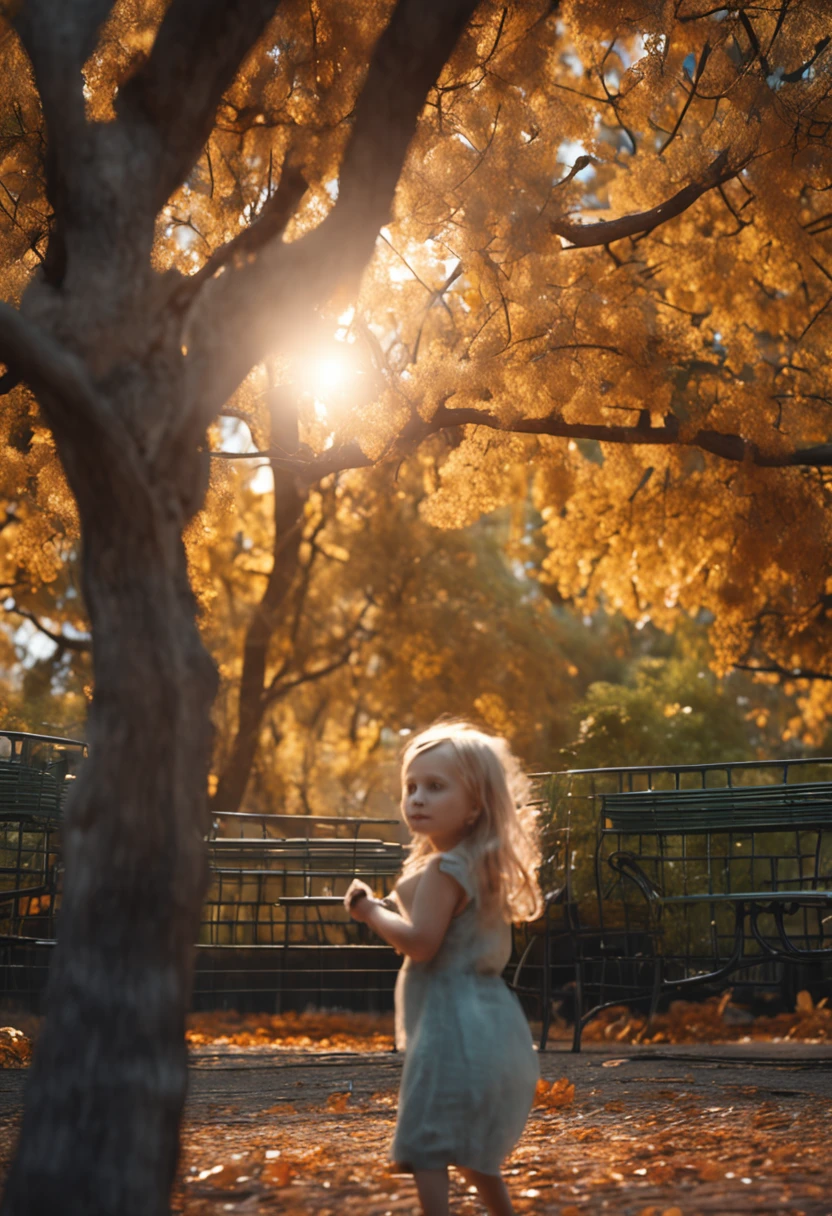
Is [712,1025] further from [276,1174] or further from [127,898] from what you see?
[127,898]

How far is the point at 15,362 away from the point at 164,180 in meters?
0.74

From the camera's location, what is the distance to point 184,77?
3.09 m

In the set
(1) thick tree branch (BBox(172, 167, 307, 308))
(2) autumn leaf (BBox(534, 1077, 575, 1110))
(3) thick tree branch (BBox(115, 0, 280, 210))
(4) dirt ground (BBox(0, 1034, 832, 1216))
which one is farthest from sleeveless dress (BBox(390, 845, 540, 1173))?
(2) autumn leaf (BBox(534, 1077, 575, 1110))

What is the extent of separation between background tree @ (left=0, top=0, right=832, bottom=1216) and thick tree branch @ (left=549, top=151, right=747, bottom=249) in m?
0.02

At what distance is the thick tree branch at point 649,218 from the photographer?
5688mm

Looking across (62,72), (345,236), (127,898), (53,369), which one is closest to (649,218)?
(345,236)

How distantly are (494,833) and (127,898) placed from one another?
979 mm

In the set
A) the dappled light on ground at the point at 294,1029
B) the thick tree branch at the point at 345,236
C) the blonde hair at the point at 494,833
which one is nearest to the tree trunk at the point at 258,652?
the dappled light on ground at the point at 294,1029

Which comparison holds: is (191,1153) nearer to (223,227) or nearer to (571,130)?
(223,227)

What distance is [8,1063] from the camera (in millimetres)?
6242

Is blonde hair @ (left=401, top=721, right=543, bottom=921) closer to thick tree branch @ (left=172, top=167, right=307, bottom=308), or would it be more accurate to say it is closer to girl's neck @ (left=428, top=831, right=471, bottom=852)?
girl's neck @ (left=428, top=831, right=471, bottom=852)

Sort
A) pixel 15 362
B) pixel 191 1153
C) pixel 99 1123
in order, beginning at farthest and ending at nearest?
pixel 191 1153
pixel 15 362
pixel 99 1123

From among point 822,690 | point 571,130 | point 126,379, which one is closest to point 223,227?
point 571,130

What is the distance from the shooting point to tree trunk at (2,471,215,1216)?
8.03 ft
